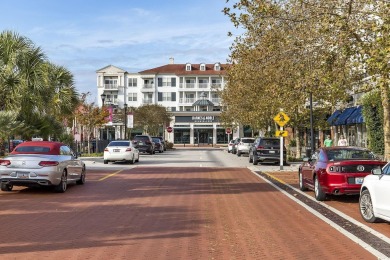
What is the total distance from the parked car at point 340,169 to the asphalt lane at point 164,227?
0.93 metres

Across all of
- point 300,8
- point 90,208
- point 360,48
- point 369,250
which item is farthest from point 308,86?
point 369,250

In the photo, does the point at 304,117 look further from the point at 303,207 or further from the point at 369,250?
the point at 369,250

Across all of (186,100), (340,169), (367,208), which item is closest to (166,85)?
(186,100)

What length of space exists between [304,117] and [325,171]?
2188 centimetres

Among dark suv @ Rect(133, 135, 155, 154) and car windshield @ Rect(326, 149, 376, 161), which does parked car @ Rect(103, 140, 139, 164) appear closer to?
dark suv @ Rect(133, 135, 155, 154)

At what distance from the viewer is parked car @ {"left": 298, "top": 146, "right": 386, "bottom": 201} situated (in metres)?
12.3

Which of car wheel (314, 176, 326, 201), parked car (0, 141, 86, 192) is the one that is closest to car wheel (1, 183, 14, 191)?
parked car (0, 141, 86, 192)

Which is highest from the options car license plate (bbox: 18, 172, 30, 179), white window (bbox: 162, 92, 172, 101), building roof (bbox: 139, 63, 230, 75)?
building roof (bbox: 139, 63, 230, 75)

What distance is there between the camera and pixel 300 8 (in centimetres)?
1650

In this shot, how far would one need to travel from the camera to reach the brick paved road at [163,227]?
24.1 feet

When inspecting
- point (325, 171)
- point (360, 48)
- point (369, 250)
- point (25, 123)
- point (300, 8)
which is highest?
point (300, 8)

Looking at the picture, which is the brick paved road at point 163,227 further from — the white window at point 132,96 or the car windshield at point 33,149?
the white window at point 132,96

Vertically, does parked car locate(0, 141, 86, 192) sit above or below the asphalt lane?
above

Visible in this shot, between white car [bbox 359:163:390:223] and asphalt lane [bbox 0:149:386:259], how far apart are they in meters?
0.88
